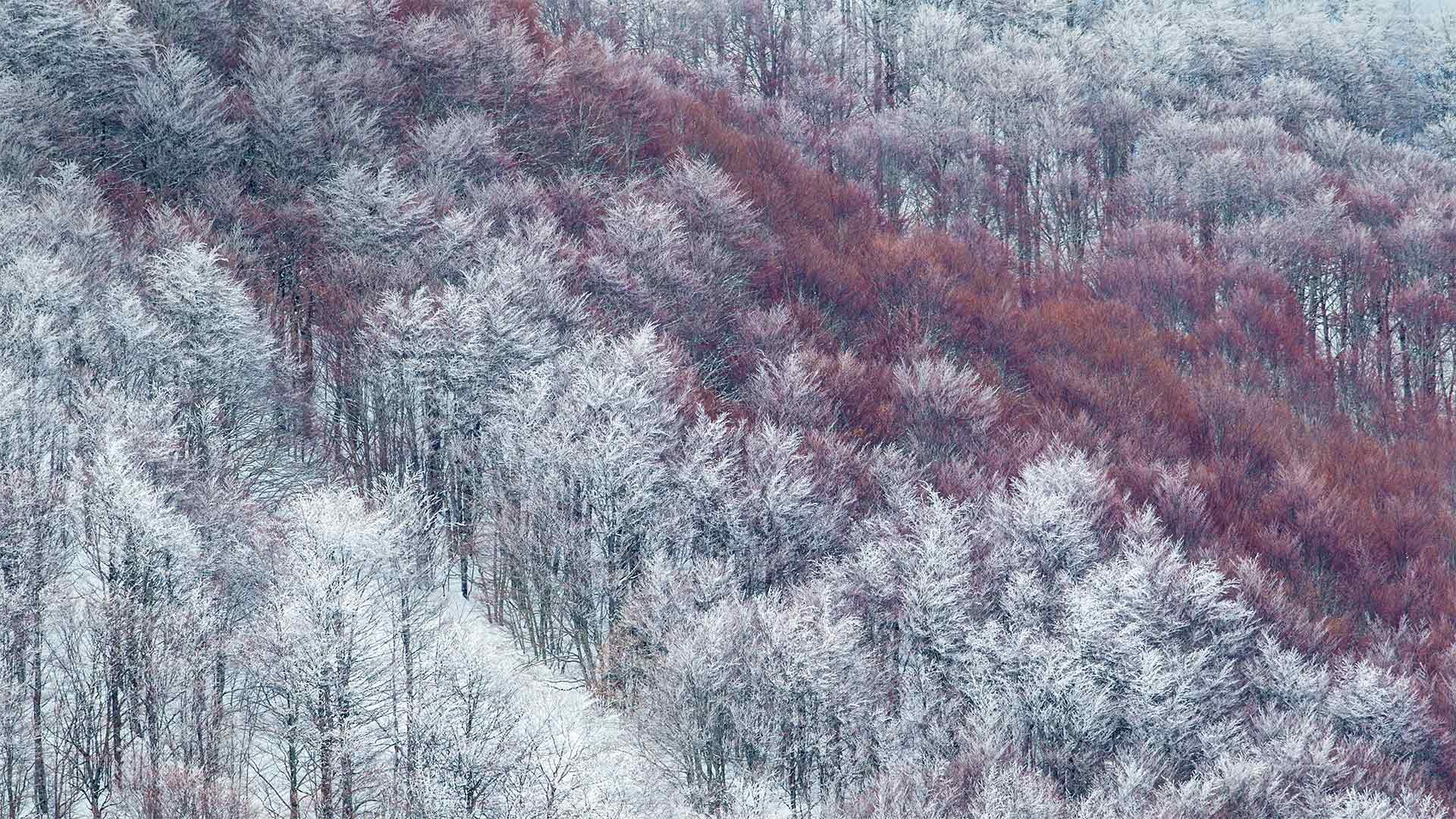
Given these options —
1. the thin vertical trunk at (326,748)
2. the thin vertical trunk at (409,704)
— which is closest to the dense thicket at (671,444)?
the thin vertical trunk at (409,704)

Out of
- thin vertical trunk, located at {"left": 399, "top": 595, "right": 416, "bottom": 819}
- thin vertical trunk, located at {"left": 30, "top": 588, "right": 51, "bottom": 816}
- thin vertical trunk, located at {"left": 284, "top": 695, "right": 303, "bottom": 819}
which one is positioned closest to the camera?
thin vertical trunk, located at {"left": 30, "top": 588, "right": 51, "bottom": 816}

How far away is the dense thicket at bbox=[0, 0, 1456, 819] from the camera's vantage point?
1249 inches

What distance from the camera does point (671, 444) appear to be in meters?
45.2

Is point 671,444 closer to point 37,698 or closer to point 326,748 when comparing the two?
point 326,748

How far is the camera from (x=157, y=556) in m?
31.6

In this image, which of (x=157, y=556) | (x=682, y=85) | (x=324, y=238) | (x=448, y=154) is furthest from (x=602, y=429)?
(x=682, y=85)

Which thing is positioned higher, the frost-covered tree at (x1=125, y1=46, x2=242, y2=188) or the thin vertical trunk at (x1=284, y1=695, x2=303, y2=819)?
the frost-covered tree at (x1=125, y1=46, x2=242, y2=188)

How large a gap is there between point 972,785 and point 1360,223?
209 feet

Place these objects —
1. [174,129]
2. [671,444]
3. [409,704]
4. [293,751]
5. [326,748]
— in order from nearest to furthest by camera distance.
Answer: [326,748] < [293,751] < [409,704] < [671,444] < [174,129]

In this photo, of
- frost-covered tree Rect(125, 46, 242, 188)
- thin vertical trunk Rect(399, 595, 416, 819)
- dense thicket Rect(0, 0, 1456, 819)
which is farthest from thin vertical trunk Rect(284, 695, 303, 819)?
frost-covered tree Rect(125, 46, 242, 188)

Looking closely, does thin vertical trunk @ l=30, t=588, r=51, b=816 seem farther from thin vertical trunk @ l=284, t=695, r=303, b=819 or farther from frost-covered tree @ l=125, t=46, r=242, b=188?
frost-covered tree @ l=125, t=46, r=242, b=188

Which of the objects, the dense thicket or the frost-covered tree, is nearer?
the dense thicket

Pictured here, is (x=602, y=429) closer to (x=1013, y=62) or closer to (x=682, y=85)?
(x=682, y=85)

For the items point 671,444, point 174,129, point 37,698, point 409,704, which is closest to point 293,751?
point 409,704
